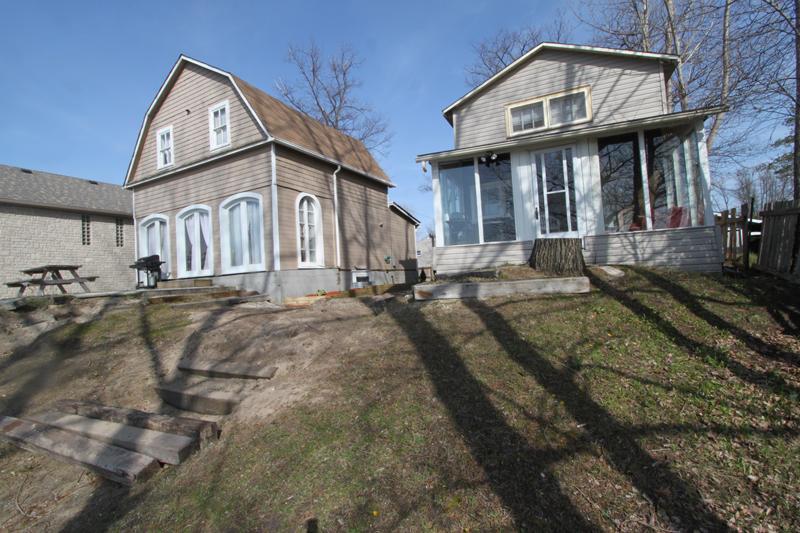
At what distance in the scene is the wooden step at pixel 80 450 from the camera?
370 centimetres

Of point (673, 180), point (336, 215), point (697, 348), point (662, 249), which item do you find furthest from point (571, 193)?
point (336, 215)

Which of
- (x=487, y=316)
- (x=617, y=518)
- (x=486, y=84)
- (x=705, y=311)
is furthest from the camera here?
(x=486, y=84)

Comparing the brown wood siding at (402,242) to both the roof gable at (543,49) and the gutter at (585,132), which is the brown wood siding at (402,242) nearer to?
the roof gable at (543,49)

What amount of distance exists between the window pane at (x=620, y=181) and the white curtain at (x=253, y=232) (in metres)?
8.91

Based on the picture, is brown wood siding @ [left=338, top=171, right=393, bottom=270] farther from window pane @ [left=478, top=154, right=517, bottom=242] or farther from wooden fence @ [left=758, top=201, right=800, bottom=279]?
wooden fence @ [left=758, top=201, right=800, bottom=279]

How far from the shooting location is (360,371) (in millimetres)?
4840

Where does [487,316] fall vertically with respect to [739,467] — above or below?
above

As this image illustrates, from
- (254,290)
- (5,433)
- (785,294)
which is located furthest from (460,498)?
(254,290)

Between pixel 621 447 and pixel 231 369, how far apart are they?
15.0 ft

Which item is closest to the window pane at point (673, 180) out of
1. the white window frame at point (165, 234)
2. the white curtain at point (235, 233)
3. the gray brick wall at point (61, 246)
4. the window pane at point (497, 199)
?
the window pane at point (497, 199)

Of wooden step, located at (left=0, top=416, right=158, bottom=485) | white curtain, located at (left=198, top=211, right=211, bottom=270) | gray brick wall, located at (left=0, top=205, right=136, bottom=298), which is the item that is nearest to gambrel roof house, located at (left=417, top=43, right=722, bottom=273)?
white curtain, located at (left=198, top=211, right=211, bottom=270)

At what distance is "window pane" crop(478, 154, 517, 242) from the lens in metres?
10.0

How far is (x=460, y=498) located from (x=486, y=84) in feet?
39.1

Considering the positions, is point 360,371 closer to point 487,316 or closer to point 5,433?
point 487,316
